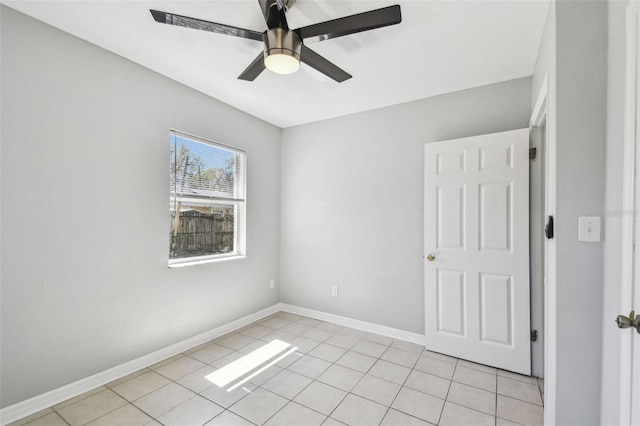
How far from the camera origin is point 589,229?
1.33m

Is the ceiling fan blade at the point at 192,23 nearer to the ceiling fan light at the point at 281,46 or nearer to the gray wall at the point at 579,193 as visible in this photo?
the ceiling fan light at the point at 281,46

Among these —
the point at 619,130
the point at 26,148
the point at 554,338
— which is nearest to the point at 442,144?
the point at 619,130

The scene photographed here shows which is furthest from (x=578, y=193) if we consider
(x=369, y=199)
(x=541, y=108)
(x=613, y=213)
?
(x=369, y=199)

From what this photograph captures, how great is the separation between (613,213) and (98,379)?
335 centimetres

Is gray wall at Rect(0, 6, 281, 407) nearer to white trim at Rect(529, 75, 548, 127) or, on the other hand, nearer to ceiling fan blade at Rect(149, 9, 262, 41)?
ceiling fan blade at Rect(149, 9, 262, 41)

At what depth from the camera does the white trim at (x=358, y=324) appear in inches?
114

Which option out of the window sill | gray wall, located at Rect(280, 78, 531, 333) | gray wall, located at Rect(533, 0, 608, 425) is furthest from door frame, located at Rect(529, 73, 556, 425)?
the window sill

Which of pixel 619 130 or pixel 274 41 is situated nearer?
pixel 619 130

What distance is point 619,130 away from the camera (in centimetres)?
120

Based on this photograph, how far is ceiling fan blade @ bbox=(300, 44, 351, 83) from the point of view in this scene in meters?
1.69

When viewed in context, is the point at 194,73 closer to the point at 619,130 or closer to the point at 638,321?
the point at 619,130

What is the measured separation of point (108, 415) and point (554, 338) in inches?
105

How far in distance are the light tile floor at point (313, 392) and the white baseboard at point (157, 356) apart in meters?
0.06

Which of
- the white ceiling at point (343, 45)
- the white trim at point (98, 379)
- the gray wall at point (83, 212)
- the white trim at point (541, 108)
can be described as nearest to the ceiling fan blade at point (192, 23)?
the white ceiling at point (343, 45)
